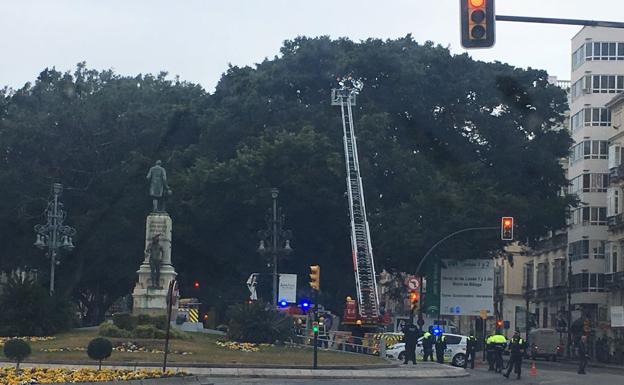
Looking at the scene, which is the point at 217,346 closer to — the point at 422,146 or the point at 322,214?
the point at 322,214

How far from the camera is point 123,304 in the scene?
12950cm

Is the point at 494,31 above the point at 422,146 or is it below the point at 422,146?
below

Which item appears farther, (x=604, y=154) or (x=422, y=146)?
(x=604, y=154)

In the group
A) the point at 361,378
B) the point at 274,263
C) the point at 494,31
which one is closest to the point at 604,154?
the point at 274,263

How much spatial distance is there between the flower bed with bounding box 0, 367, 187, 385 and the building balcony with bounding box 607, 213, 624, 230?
2213 inches

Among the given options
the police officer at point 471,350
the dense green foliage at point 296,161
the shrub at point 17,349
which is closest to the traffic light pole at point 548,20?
the shrub at point 17,349

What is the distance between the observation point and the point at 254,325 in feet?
167

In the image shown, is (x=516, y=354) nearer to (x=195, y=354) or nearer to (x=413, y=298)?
(x=195, y=354)

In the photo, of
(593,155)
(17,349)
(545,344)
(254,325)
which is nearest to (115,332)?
(254,325)

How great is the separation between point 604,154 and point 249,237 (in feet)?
111

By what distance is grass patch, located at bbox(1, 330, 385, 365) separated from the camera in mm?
39812

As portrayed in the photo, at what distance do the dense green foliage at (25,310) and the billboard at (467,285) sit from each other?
24.2 metres

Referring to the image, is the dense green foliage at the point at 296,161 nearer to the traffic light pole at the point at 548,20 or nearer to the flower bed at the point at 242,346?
the flower bed at the point at 242,346

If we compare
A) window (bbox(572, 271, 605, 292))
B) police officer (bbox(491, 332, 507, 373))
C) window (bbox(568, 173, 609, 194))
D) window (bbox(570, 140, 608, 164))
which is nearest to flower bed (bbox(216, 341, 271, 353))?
police officer (bbox(491, 332, 507, 373))
